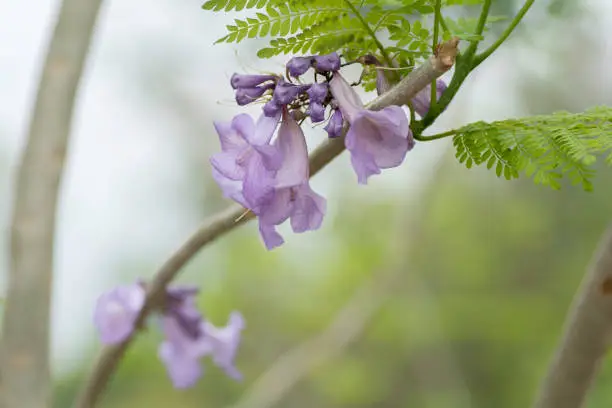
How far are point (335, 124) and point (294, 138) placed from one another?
3 centimetres

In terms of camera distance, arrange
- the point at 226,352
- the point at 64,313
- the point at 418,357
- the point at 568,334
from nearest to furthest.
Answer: the point at 568,334 → the point at 226,352 → the point at 64,313 → the point at 418,357

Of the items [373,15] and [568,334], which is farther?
[568,334]

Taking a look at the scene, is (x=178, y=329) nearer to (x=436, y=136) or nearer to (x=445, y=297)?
(x=436, y=136)

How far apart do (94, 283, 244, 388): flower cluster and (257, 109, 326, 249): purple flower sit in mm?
294

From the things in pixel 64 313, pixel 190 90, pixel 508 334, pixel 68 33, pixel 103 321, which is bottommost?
pixel 508 334

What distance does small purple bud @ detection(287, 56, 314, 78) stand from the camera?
386 millimetres

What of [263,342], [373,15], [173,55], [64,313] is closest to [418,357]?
[263,342]

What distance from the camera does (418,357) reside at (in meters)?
3.38

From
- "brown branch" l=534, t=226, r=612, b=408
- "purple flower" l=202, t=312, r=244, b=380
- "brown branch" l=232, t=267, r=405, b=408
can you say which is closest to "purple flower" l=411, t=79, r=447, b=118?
"brown branch" l=534, t=226, r=612, b=408

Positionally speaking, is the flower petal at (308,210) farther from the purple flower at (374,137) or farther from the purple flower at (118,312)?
the purple flower at (118,312)

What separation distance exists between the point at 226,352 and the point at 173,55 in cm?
306

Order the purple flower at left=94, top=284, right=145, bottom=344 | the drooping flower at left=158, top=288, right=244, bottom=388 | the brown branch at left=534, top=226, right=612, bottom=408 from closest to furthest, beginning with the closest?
the brown branch at left=534, top=226, right=612, bottom=408 → the purple flower at left=94, top=284, right=145, bottom=344 → the drooping flower at left=158, top=288, right=244, bottom=388

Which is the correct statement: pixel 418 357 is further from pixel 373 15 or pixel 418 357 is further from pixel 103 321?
pixel 373 15

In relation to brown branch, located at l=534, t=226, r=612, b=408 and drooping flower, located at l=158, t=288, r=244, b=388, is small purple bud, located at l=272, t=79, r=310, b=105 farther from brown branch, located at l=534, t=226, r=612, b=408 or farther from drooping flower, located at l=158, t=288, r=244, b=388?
drooping flower, located at l=158, t=288, r=244, b=388
